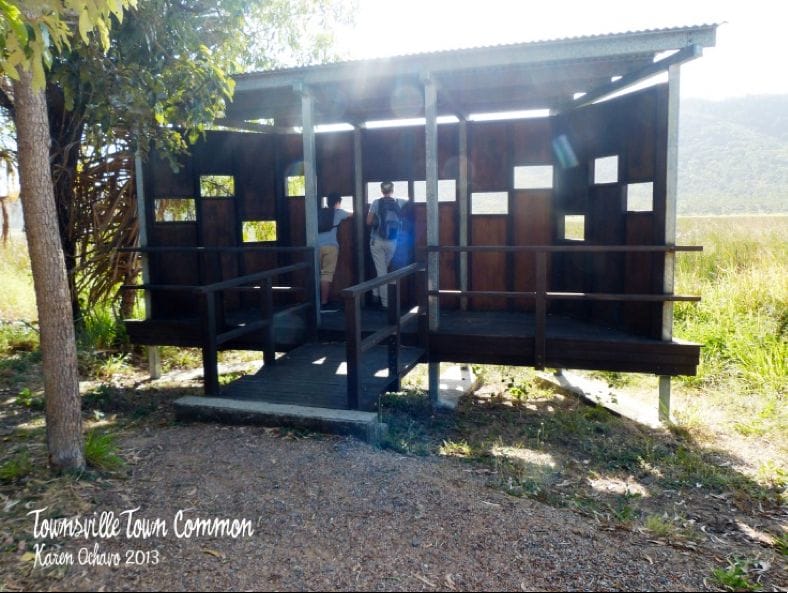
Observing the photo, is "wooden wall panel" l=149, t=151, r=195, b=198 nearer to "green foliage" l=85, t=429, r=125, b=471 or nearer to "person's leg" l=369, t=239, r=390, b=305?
"person's leg" l=369, t=239, r=390, b=305

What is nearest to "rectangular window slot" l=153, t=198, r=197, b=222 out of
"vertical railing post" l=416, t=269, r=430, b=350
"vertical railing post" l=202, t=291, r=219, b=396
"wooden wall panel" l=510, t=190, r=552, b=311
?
"vertical railing post" l=202, t=291, r=219, b=396

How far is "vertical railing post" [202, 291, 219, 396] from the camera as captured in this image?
590 cm

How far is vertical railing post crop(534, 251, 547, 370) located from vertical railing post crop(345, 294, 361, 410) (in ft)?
6.88

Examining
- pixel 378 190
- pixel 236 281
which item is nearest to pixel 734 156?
pixel 378 190

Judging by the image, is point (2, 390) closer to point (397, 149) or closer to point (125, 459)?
point (125, 459)

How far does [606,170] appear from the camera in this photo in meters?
7.88

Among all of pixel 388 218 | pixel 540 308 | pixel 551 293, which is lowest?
pixel 540 308

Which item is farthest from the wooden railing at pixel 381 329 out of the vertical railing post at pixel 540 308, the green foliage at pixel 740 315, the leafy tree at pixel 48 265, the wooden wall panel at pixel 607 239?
the green foliage at pixel 740 315

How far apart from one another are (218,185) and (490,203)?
4.01 meters

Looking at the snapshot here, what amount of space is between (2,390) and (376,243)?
4.74 m

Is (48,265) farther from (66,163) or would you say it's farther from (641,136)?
(641,136)

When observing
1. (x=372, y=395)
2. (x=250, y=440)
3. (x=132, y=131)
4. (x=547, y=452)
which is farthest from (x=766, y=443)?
(x=132, y=131)

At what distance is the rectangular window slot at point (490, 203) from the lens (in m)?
Result: 9.11

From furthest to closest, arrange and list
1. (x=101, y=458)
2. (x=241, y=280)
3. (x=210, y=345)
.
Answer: (x=241, y=280) < (x=210, y=345) < (x=101, y=458)
